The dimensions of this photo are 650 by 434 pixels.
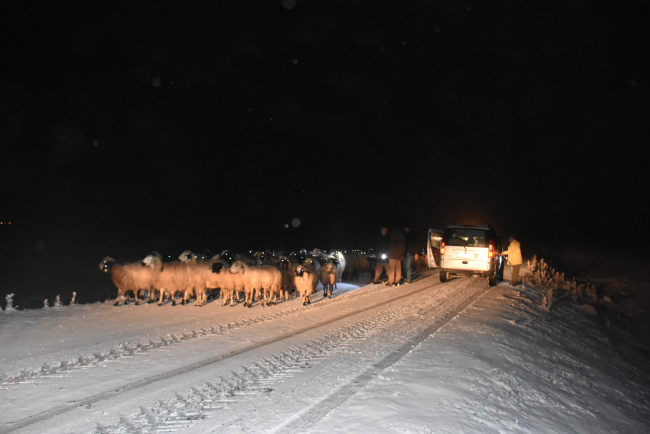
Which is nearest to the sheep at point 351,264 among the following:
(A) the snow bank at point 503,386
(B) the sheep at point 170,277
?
(B) the sheep at point 170,277

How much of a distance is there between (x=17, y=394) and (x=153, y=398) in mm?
1601

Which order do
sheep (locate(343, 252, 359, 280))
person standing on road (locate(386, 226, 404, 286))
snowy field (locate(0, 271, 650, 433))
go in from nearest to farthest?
snowy field (locate(0, 271, 650, 433)) → person standing on road (locate(386, 226, 404, 286)) → sheep (locate(343, 252, 359, 280))

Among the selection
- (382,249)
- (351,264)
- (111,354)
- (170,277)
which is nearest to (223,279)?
(170,277)

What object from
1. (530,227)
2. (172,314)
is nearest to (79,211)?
(172,314)

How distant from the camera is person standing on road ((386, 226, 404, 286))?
17141 mm

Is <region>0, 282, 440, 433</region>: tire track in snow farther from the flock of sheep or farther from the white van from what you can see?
the white van

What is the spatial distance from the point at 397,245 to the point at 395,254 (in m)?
0.36

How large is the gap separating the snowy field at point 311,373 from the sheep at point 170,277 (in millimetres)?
1348

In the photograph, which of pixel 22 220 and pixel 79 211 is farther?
pixel 22 220

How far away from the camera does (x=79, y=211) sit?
7650 cm

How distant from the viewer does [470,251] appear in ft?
54.3

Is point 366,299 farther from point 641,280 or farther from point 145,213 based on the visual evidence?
point 145,213

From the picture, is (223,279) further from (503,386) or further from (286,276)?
(503,386)

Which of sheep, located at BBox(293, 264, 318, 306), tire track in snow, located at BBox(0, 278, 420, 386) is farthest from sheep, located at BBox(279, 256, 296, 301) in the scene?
tire track in snow, located at BBox(0, 278, 420, 386)
